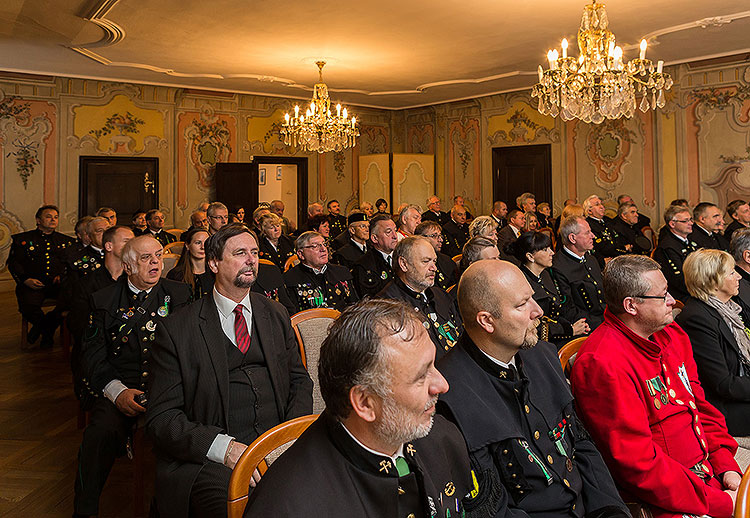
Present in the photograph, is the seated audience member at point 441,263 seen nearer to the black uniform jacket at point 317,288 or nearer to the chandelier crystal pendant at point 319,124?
the black uniform jacket at point 317,288

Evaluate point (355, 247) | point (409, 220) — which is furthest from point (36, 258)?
point (409, 220)

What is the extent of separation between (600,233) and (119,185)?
7569 millimetres

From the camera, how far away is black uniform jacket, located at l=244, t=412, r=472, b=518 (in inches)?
43.9

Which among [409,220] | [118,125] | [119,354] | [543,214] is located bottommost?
[119,354]

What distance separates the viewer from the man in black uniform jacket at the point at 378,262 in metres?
5.16

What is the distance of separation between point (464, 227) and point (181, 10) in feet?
17.4

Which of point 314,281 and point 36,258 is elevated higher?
point 36,258

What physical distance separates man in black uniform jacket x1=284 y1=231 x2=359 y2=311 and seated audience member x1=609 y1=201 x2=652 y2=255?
455cm

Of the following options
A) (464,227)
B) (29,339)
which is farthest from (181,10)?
(464,227)

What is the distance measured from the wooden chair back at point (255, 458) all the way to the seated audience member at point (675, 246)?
4689 mm

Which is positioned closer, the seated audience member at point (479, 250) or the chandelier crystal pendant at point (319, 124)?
the seated audience member at point (479, 250)

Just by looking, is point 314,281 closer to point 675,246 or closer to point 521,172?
point 675,246

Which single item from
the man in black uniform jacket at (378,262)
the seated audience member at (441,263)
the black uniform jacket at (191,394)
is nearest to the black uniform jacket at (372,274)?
the man in black uniform jacket at (378,262)

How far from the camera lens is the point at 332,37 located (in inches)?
279
